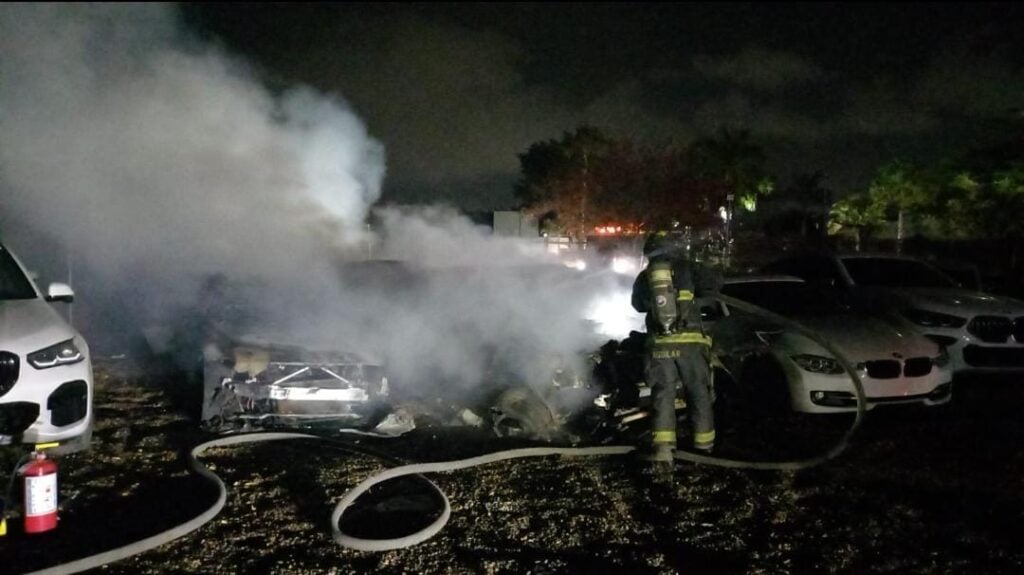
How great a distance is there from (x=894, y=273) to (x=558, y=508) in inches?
287

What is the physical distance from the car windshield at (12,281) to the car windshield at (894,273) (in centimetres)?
900

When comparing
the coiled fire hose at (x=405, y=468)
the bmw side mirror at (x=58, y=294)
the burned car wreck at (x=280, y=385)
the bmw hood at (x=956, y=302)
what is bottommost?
the coiled fire hose at (x=405, y=468)

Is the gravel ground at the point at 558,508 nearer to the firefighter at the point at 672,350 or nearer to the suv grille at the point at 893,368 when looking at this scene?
the firefighter at the point at 672,350

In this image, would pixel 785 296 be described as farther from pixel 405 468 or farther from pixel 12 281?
pixel 12 281

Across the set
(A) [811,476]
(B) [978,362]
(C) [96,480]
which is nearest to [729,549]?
(A) [811,476]

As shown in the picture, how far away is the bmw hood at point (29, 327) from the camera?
5.25 meters

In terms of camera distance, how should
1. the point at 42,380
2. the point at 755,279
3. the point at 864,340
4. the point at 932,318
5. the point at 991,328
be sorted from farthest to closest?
the point at 932,318
the point at 991,328
the point at 755,279
the point at 864,340
the point at 42,380

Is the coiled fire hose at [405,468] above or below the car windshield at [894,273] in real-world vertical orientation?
below

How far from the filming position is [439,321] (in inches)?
348

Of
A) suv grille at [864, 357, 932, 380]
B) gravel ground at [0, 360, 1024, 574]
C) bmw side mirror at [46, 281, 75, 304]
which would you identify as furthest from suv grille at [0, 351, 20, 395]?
suv grille at [864, 357, 932, 380]

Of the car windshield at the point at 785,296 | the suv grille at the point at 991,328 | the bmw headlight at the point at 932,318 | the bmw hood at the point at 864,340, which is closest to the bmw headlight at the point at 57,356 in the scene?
the bmw hood at the point at 864,340

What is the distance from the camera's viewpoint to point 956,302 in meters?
9.41

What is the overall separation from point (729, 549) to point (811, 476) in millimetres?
1625

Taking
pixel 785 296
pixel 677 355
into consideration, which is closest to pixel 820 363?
pixel 785 296
